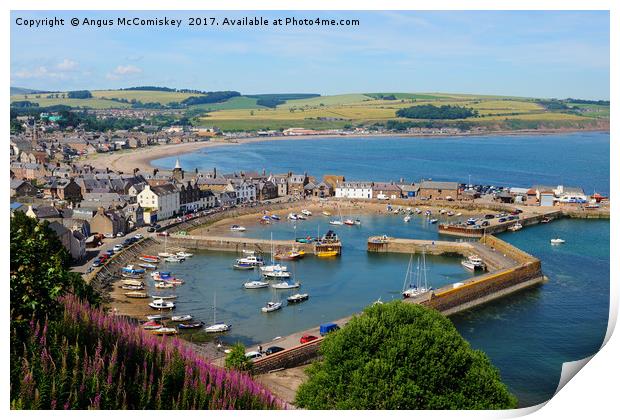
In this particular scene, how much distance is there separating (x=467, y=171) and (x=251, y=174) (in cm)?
1147

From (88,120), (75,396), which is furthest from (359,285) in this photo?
(88,120)

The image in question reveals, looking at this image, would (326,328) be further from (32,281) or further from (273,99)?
(273,99)

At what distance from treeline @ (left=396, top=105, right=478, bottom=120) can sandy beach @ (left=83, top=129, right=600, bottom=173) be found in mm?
5369

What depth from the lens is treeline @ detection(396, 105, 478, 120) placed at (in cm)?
6238

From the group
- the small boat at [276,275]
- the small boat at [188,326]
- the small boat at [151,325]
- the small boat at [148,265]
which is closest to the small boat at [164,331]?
the small boat at [151,325]

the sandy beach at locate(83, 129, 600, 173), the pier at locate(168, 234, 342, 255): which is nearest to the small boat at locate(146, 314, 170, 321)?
the pier at locate(168, 234, 342, 255)

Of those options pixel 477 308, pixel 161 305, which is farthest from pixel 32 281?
pixel 477 308

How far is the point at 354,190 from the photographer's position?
2248 cm

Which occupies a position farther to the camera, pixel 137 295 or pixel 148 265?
pixel 148 265

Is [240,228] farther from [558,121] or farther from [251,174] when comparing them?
[558,121]

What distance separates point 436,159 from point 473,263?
2441cm

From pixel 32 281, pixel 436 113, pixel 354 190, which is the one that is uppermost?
pixel 436 113

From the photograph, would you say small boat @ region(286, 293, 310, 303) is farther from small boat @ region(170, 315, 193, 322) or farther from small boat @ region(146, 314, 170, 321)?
small boat @ region(146, 314, 170, 321)

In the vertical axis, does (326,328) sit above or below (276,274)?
above
